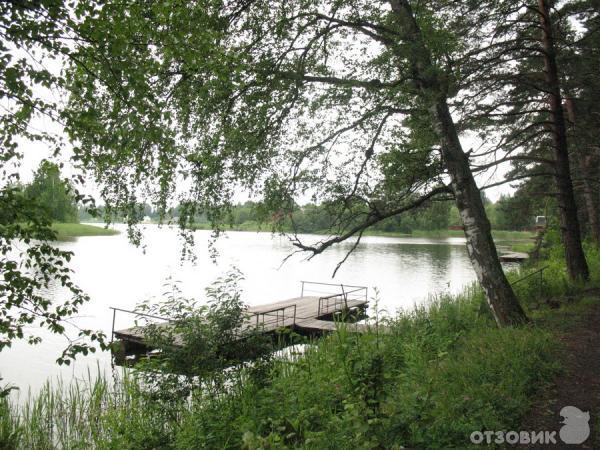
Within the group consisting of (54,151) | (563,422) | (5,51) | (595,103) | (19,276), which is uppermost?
(595,103)

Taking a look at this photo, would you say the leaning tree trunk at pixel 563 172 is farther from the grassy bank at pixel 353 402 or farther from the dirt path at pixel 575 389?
the dirt path at pixel 575 389

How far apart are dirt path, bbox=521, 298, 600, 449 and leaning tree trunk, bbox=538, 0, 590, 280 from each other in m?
4.62

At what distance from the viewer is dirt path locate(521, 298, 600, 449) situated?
429 centimetres

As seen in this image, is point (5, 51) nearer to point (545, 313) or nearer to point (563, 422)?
point (563, 422)

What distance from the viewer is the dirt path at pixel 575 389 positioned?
4.29 meters

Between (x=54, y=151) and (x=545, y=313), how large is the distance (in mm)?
9098

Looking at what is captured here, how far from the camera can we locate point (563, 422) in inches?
170

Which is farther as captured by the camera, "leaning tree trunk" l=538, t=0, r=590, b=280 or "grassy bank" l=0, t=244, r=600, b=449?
"leaning tree trunk" l=538, t=0, r=590, b=280

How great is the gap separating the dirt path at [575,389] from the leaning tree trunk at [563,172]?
182 inches

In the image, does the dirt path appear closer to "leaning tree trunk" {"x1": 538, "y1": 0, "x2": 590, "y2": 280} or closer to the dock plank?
"leaning tree trunk" {"x1": 538, "y1": 0, "x2": 590, "y2": 280}

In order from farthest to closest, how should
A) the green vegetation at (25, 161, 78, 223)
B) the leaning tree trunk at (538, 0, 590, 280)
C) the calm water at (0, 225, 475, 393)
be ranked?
1. the calm water at (0, 225, 475, 393)
2. the leaning tree trunk at (538, 0, 590, 280)
3. the green vegetation at (25, 161, 78, 223)

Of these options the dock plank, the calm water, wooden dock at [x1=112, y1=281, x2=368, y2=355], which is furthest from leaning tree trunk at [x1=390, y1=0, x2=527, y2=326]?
the dock plank

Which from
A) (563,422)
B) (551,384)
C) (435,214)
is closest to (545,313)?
(435,214)

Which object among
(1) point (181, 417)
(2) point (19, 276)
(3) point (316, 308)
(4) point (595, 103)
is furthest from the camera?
(3) point (316, 308)
